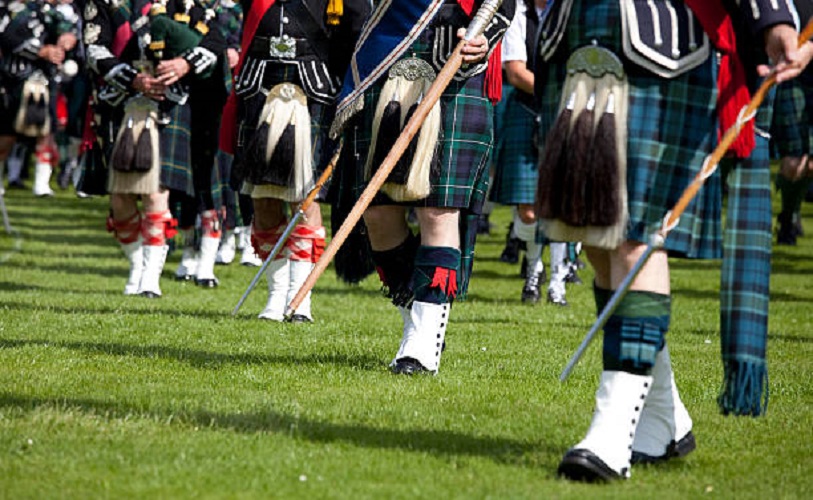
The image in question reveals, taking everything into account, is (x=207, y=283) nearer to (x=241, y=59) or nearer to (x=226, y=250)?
(x=226, y=250)

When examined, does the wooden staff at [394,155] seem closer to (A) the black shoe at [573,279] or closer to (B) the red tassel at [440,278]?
(B) the red tassel at [440,278]

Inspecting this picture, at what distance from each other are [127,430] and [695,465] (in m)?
1.73

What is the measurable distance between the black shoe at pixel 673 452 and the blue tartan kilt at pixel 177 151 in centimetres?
561

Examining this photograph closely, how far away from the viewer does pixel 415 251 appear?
616cm

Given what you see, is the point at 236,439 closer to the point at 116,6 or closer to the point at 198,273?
the point at 116,6

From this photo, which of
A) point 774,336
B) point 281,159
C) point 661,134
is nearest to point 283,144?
point 281,159

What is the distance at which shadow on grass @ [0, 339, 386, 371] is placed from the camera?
632 cm

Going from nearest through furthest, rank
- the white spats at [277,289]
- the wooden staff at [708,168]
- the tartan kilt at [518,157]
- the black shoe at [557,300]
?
the wooden staff at [708,168] → the white spats at [277,289] → the tartan kilt at [518,157] → the black shoe at [557,300]

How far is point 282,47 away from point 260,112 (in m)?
0.35

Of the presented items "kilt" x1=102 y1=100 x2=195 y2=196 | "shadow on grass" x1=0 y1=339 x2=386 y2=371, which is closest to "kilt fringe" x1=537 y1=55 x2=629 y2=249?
"shadow on grass" x1=0 y1=339 x2=386 y2=371

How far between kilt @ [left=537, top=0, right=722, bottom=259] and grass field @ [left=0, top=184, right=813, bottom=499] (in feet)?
2.42

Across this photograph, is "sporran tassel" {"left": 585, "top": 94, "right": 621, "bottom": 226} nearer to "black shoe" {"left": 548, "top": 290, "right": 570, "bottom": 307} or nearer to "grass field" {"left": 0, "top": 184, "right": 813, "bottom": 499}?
"grass field" {"left": 0, "top": 184, "right": 813, "bottom": 499}

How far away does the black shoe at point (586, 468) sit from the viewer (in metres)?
4.05

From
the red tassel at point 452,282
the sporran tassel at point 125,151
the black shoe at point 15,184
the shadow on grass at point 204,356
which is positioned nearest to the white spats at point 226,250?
the sporran tassel at point 125,151
